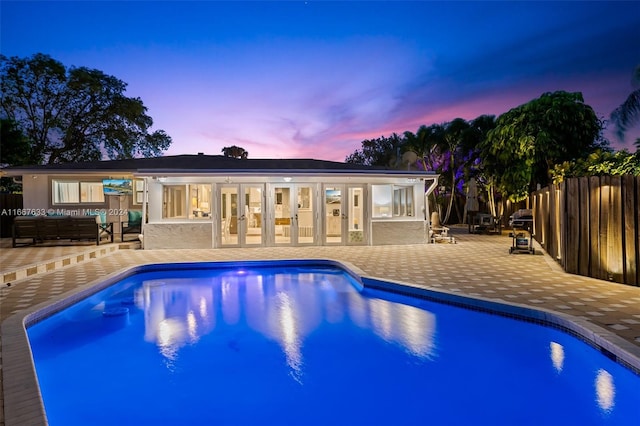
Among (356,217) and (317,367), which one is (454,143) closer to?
(356,217)

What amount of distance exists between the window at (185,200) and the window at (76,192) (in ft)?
15.3

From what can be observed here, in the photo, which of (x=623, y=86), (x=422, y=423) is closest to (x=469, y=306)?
(x=422, y=423)

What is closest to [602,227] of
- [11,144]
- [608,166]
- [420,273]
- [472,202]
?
[420,273]

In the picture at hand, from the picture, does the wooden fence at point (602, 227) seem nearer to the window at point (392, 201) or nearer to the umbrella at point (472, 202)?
the window at point (392, 201)

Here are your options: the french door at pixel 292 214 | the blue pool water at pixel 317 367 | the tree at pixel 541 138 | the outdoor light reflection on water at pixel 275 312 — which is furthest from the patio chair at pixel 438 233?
the blue pool water at pixel 317 367

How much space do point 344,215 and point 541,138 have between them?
10012 millimetres

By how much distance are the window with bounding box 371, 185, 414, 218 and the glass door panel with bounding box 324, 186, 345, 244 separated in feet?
4.04

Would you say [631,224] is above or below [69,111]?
below

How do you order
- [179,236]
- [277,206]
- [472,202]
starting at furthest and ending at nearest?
[472,202], [277,206], [179,236]

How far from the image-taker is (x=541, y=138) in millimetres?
17375

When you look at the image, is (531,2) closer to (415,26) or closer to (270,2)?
(415,26)

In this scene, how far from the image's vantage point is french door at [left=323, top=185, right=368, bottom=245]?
1345cm

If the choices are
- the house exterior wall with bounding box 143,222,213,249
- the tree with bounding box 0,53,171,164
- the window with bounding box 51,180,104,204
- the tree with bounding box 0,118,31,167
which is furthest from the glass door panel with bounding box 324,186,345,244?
the tree with bounding box 0,53,171,164

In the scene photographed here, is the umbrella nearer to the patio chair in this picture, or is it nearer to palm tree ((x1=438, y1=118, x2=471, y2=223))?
the patio chair
